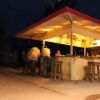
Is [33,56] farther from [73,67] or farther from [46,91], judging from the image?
[46,91]

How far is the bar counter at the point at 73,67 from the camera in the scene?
8.01 metres

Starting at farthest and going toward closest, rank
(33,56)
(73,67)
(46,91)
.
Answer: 1. (33,56)
2. (73,67)
3. (46,91)

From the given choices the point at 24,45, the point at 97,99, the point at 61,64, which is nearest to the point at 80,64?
the point at 61,64

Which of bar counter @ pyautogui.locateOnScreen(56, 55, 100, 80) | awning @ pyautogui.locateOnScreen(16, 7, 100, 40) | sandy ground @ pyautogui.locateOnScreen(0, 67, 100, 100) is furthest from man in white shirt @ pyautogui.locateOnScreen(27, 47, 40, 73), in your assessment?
sandy ground @ pyautogui.locateOnScreen(0, 67, 100, 100)

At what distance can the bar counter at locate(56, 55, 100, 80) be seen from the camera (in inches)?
315

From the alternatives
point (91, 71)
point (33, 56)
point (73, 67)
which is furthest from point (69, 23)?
point (33, 56)

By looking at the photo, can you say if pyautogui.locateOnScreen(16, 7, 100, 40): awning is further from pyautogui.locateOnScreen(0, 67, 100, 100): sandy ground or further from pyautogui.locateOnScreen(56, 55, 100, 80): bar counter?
pyautogui.locateOnScreen(0, 67, 100, 100): sandy ground

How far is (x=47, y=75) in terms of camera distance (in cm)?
931

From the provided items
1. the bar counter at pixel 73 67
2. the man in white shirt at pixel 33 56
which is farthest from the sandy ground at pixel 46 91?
the man in white shirt at pixel 33 56

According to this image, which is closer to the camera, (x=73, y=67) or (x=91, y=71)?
(x=73, y=67)

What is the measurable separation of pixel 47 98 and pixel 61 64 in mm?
3900

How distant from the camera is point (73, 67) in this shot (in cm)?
802

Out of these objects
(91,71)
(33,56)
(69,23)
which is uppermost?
(69,23)

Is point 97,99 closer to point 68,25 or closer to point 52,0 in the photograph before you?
point 68,25
